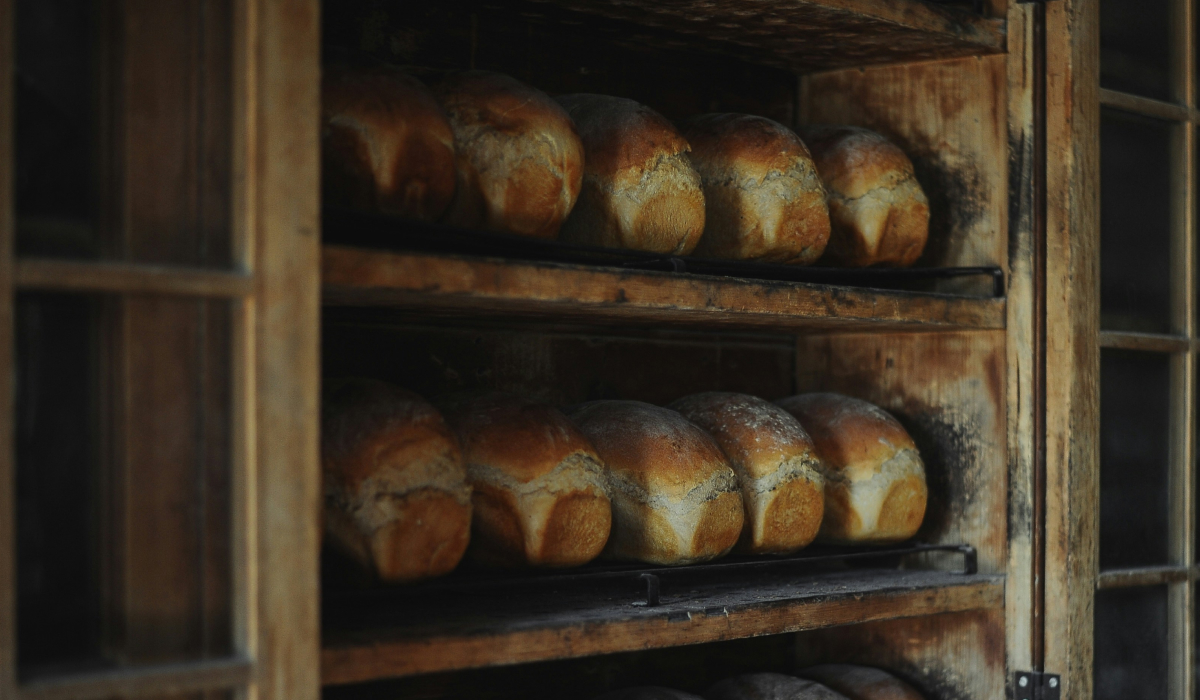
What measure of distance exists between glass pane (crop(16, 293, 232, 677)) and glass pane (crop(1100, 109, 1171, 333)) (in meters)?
1.41

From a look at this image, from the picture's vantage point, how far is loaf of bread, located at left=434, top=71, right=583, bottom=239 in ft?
4.36

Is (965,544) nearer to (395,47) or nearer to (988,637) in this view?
(988,637)

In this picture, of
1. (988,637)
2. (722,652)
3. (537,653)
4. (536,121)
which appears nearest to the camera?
(537,653)

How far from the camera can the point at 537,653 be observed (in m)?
1.22

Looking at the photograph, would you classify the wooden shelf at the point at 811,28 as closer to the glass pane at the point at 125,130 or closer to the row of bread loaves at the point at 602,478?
the row of bread loaves at the point at 602,478

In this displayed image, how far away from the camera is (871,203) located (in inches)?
68.2

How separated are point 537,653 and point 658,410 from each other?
475 millimetres

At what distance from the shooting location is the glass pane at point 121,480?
2.88 ft

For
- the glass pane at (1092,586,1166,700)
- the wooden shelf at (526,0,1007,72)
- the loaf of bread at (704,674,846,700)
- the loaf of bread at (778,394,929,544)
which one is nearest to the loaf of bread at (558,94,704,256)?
the wooden shelf at (526,0,1007,72)

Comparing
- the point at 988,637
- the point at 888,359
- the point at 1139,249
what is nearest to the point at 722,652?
the point at 988,637

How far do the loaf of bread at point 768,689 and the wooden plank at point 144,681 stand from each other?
3.09 ft

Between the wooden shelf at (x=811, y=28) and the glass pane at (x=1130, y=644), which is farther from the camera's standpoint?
the glass pane at (x=1130, y=644)

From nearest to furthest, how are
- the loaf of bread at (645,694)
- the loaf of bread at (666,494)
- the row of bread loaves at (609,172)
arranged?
1. the row of bread loaves at (609,172)
2. the loaf of bread at (666,494)
3. the loaf of bread at (645,694)

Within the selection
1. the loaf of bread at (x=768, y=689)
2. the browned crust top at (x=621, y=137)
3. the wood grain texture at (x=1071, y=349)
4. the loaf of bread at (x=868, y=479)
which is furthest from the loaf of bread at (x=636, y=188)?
the loaf of bread at (x=768, y=689)
